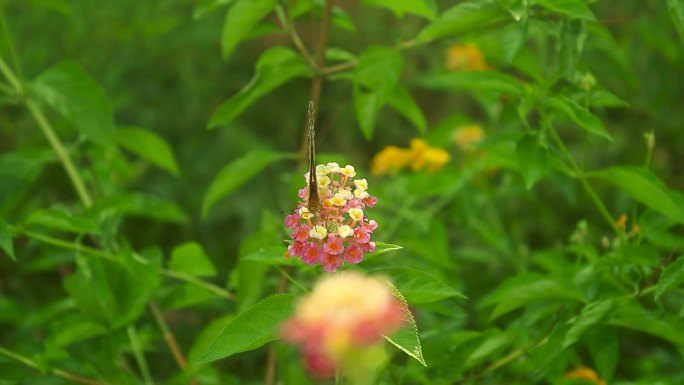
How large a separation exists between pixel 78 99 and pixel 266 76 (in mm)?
394

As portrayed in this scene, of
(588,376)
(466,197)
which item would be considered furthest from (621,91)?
(588,376)

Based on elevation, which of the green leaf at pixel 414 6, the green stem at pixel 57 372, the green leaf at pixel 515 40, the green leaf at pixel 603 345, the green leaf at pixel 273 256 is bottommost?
the green leaf at pixel 603 345

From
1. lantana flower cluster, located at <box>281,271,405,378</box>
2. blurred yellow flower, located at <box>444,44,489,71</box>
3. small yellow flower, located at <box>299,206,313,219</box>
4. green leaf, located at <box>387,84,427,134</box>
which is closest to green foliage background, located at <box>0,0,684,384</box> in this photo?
green leaf, located at <box>387,84,427,134</box>

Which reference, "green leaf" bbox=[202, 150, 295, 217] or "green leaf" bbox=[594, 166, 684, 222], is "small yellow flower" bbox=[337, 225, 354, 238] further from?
"green leaf" bbox=[202, 150, 295, 217]

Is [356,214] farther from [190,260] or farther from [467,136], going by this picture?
[467,136]

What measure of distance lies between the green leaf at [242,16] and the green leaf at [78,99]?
282 mm

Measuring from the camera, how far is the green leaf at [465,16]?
154 centimetres

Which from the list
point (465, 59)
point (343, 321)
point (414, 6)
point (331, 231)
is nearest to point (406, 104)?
point (414, 6)

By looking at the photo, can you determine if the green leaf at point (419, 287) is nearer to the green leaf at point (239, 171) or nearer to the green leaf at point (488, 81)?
→ the green leaf at point (488, 81)

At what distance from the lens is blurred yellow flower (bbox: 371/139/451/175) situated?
213cm

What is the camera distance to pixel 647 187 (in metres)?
1.38

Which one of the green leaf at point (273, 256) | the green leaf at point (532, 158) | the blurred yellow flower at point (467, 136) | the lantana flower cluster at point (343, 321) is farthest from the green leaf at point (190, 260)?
the lantana flower cluster at point (343, 321)

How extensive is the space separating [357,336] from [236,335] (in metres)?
0.53

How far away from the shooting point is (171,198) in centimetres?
312
